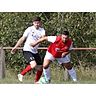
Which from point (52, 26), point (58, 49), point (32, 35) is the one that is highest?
point (32, 35)

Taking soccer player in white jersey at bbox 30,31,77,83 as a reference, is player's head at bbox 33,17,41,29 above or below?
above

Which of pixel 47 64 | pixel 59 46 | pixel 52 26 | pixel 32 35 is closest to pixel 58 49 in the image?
pixel 59 46

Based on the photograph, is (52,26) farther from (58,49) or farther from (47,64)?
(47,64)

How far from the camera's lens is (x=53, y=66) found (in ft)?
71.7

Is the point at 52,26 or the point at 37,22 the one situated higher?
the point at 37,22

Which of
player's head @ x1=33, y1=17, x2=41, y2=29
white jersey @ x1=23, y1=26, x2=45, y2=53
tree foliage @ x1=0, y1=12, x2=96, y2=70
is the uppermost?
player's head @ x1=33, y1=17, x2=41, y2=29

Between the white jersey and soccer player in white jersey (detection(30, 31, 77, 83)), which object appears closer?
the white jersey

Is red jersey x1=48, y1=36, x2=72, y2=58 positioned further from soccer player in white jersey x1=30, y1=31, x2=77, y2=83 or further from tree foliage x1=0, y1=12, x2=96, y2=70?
tree foliage x1=0, y1=12, x2=96, y2=70

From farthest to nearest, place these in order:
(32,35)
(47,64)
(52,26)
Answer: (52,26), (47,64), (32,35)

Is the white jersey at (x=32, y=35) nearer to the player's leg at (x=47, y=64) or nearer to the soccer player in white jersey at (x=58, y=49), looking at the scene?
the soccer player in white jersey at (x=58, y=49)

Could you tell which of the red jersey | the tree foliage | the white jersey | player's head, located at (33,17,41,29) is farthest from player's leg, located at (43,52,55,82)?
the tree foliage

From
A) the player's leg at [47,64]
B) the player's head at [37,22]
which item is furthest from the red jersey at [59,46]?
the player's head at [37,22]
